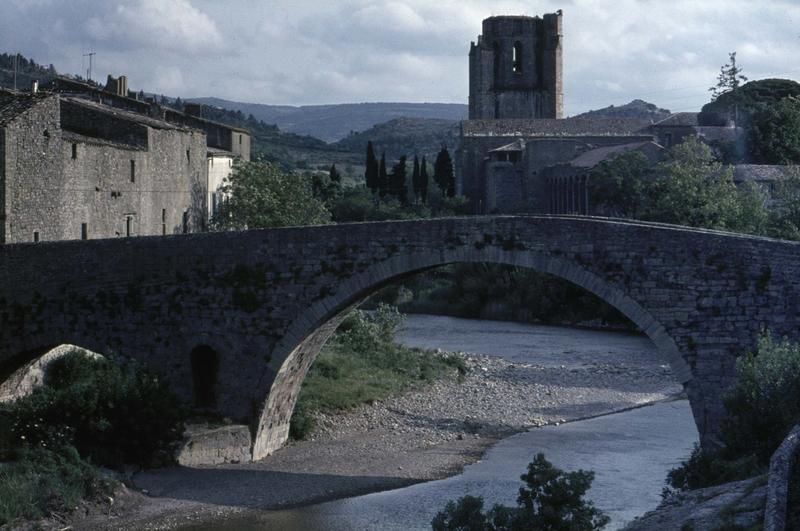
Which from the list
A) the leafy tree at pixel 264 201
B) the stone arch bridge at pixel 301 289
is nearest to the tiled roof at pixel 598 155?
the leafy tree at pixel 264 201

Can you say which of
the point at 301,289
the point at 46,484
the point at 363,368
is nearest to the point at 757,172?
the point at 363,368

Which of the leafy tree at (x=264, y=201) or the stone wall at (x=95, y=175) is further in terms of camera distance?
the leafy tree at (x=264, y=201)

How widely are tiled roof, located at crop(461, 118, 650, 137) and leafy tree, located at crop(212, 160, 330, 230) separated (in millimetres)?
38993

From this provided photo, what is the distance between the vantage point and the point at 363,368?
29.8 meters

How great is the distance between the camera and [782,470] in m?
10.6

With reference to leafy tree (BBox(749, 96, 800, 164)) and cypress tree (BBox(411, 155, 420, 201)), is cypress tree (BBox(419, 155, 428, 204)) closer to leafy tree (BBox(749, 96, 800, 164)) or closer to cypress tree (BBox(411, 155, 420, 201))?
cypress tree (BBox(411, 155, 420, 201))

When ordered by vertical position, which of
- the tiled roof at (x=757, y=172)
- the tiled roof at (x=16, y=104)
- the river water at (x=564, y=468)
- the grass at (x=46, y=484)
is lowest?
the river water at (x=564, y=468)

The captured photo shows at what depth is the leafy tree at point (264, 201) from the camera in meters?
34.7

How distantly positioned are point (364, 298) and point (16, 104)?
6947 mm

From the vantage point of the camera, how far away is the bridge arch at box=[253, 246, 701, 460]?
1852 cm

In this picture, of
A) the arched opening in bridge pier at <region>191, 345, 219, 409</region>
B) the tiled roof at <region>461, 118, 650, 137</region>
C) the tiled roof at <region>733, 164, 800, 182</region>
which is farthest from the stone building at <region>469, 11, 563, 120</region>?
the arched opening in bridge pier at <region>191, 345, 219, 409</region>

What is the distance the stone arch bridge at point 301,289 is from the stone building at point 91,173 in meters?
1.38

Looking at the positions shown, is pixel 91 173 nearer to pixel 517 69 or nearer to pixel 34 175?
pixel 34 175

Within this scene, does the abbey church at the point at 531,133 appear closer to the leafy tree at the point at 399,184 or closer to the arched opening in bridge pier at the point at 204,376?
the leafy tree at the point at 399,184
